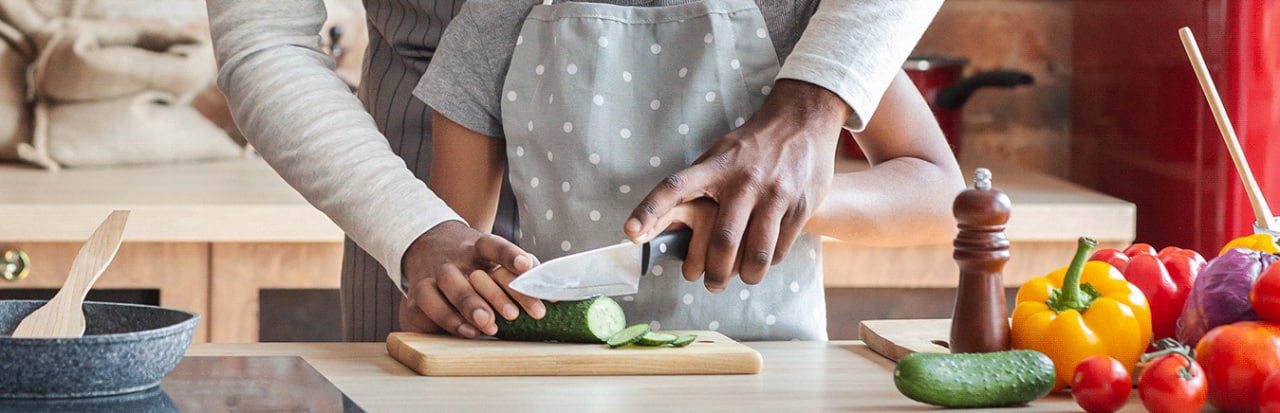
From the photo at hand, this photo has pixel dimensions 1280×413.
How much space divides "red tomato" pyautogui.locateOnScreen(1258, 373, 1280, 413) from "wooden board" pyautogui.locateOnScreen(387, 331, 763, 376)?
0.32 m

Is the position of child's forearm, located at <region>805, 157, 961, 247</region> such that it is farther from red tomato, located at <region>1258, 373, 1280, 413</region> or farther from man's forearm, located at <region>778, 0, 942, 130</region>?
red tomato, located at <region>1258, 373, 1280, 413</region>

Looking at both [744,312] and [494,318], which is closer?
[494,318]

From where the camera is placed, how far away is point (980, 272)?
0.96m

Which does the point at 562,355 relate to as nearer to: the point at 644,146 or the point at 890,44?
the point at 644,146

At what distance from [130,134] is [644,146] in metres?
1.43

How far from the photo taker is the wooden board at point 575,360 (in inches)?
38.3

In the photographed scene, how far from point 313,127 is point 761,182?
1.21 feet

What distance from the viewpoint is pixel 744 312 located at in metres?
1.16

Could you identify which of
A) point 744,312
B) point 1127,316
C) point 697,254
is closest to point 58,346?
point 697,254

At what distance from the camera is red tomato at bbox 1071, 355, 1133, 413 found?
2.74 ft

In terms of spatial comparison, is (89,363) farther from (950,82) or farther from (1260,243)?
(950,82)

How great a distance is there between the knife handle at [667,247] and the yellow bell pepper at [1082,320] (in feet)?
0.75

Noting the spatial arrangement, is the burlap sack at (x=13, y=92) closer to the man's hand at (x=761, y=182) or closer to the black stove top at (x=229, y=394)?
the black stove top at (x=229, y=394)

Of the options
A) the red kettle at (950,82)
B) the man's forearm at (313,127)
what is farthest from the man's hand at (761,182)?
the red kettle at (950,82)
